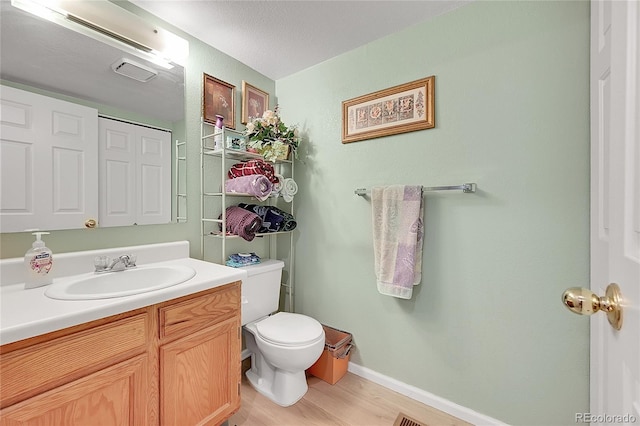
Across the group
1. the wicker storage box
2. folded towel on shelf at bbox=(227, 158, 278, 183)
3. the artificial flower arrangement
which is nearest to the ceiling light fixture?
the artificial flower arrangement

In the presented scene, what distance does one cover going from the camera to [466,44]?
1423mm

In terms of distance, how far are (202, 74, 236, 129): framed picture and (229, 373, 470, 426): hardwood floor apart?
178 cm

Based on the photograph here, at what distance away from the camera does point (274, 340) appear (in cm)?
149

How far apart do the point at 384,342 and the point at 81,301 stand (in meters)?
1.57

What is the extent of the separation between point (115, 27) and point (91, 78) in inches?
12.3

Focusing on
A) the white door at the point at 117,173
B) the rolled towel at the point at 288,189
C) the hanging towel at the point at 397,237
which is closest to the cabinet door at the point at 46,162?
the white door at the point at 117,173

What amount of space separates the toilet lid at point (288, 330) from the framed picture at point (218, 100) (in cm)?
136

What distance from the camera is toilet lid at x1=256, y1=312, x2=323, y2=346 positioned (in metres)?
1.48

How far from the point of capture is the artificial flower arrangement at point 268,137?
6.03 ft

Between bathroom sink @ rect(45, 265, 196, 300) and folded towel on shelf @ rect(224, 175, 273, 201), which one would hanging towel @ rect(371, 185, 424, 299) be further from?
bathroom sink @ rect(45, 265, 196, 300)

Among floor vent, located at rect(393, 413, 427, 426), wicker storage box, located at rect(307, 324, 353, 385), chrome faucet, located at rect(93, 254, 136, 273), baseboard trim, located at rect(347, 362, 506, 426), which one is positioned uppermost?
chrome faucet, located at rect(93, 254, 136, 273)

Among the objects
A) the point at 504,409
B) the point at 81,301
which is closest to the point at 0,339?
the point at 81,301
